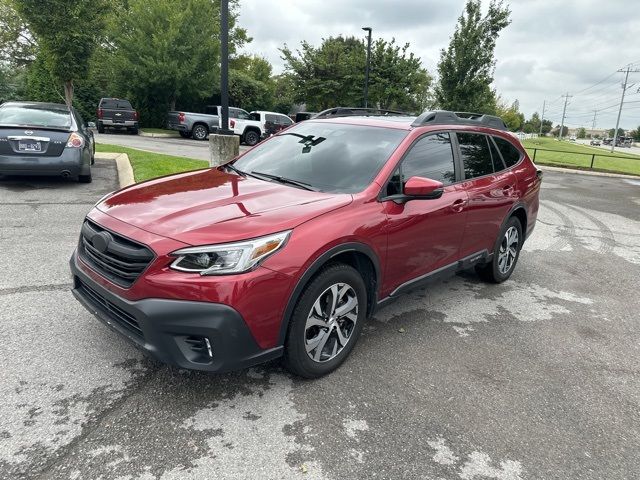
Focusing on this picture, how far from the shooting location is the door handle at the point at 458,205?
395 cm

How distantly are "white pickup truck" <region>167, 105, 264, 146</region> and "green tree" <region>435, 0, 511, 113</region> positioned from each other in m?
8.94

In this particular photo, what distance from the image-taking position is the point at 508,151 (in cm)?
510

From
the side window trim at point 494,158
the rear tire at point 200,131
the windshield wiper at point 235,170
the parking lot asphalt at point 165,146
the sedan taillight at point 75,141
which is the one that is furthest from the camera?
the rear tire at point 200,131

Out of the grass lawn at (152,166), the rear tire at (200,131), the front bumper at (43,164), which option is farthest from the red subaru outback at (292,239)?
the rear tire at (200,131)

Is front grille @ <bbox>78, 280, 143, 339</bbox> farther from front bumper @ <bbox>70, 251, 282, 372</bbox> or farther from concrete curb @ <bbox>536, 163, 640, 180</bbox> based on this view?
concrete curb @ <bbox>536, 163, 640, 180</bbox>

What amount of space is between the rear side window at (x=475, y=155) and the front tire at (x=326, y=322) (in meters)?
1.78

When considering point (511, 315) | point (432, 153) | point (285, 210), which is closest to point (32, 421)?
point (285, 210)

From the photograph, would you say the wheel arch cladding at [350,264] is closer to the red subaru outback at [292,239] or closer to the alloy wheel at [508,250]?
the red subaru outback at [292,239]

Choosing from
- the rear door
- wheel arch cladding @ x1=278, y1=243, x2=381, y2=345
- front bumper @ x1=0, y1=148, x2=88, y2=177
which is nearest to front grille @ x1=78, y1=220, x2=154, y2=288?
wheel arch cladding @ x1=278, y1=243, x2=381, y2=345

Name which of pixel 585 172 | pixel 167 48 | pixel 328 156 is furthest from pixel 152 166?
pixel 167 48

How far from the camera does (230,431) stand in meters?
2.55

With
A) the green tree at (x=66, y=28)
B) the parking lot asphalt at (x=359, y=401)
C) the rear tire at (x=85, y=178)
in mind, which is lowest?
the parking lot asphalt at (x=359, y=401)

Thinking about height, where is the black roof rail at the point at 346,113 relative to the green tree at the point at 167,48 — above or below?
below

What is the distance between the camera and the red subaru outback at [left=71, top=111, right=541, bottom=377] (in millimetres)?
2510
